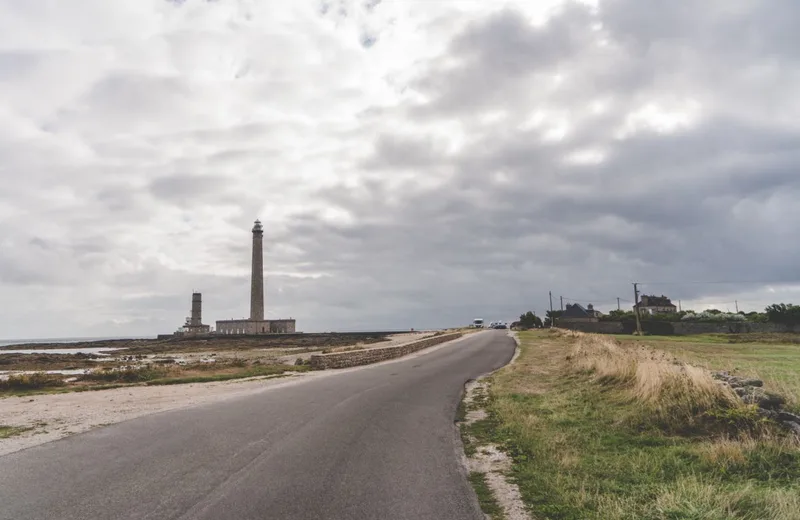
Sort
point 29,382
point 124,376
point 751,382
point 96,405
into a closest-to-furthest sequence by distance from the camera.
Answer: point 751,382 < point 96,405 < point 29,382 < point 124,376

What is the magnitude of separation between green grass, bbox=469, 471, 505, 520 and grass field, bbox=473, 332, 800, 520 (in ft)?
1.42

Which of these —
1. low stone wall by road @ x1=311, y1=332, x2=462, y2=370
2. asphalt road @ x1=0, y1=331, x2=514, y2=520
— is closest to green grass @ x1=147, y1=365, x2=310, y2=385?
low stone wall by road @ x1=311, y1=332, x2=462, y2=370

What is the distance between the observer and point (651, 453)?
28.5ft

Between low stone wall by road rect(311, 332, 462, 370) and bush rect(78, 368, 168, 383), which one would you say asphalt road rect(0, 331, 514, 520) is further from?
low stone wall by road rect(311, 332, 462, 370)

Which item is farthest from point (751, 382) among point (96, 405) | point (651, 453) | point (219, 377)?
point (219, 377)

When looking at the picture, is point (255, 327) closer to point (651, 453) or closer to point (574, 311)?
point (574, 311)

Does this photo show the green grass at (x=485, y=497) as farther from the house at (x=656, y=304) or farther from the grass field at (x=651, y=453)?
the house at (x=656, y=304)

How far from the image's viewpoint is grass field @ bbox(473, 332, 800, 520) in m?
6.16

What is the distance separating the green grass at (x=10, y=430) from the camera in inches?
421

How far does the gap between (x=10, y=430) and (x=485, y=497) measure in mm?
10195

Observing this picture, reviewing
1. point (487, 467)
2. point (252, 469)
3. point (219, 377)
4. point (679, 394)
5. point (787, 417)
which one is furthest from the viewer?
point (219, 377)

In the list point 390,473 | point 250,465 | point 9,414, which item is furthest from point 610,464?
point 9,414

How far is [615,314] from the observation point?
101 metres

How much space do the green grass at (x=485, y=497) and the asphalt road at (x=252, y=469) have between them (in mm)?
133
